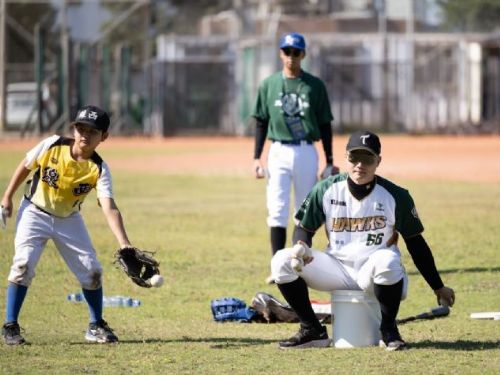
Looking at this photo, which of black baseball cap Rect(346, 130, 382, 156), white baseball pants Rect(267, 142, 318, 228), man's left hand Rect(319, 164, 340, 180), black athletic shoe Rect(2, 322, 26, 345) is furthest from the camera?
white baseball pants Rect(267, 142, 318, 228)

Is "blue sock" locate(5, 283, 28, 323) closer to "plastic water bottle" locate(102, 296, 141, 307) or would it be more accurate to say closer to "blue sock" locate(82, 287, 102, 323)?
"blue sock" locate(82, 287, 102, 323)

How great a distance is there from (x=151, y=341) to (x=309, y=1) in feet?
156

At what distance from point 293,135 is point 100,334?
3529 mm

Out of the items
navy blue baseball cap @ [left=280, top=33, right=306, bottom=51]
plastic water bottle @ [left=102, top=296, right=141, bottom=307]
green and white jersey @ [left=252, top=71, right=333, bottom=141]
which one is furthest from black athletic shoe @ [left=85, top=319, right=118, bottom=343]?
navy blue baseball cap @ [left=280, top=33, right=306, bottom=51]

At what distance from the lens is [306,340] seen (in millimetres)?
7848

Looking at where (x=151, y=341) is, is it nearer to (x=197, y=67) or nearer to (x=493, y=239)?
(x=493, y=239)

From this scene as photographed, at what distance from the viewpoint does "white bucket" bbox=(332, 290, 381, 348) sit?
7.77 m

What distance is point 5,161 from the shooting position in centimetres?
2900

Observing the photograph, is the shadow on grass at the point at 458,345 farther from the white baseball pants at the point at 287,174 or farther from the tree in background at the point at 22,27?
the tree in background at the point at 22,27

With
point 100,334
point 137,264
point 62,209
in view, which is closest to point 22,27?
point 62,209

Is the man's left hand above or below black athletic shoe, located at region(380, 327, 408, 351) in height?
above

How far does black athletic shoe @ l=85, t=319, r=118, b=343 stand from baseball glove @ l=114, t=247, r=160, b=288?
18.8 inches

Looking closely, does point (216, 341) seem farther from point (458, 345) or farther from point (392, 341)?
point (458, 345)

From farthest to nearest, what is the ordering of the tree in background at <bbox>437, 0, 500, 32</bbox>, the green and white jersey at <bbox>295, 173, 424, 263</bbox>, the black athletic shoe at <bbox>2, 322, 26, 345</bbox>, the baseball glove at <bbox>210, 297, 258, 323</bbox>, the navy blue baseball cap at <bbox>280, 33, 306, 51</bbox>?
the tree in background at <bbox>437, 0, 500, 32</bbox>, the navy blue baseball cap at <bbox>280, 33, 306, 51</bbox>, the baseball glove at <bbox>210, 297, 258, 323</bbox>, the black athletic shoe at <bbox>2, 322, 26, 345</bbox>, the green and white jersey at <bbox>295, 173, 424, 263</bbox>
